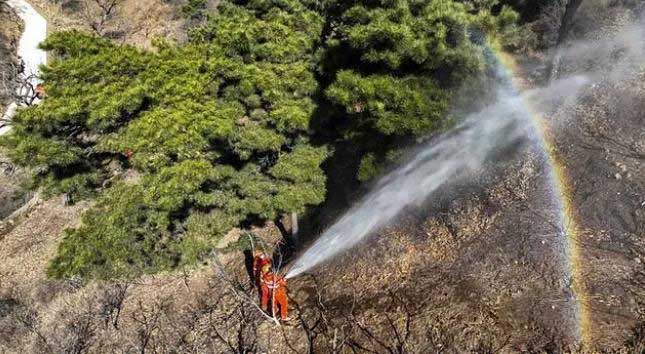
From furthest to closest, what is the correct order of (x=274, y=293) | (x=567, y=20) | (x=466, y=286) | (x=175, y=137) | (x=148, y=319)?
1. (x=567, y=20)
2. (x=148, y=319)
3. (x=274, y=293)
4. (x=175, y=137)
5. (x=466, y=286)

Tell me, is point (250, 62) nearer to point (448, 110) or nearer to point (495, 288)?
point (448, 110)

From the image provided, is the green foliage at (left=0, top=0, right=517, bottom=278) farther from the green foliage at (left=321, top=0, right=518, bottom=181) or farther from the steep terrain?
the steep terrain

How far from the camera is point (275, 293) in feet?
41.6

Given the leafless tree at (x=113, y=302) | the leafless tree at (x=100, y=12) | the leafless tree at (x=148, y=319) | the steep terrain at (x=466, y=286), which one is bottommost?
the steep terrain at (x=466, y=286)

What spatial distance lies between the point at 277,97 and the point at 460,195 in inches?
208

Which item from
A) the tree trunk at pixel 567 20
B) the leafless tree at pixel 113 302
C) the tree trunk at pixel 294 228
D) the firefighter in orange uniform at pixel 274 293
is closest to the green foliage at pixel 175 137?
the firefighter in orange uniform at pixel 274 293

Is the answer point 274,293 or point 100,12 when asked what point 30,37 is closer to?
point 100,12

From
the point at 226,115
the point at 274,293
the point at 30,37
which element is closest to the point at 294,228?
the point at 274,293

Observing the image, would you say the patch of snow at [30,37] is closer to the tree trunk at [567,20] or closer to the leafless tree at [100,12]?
the leafless tree at [100,12]

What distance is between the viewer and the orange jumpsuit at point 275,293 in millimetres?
12344

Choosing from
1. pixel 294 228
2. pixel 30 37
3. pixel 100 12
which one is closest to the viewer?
pixel 294 228

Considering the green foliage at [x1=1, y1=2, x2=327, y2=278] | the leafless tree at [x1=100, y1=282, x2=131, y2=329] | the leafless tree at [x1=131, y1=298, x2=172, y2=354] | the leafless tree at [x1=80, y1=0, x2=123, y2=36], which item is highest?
the leafless tree at [x1=80, y1=0, x2=123, y2=36]

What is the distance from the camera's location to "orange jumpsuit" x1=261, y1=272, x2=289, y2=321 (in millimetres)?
12344

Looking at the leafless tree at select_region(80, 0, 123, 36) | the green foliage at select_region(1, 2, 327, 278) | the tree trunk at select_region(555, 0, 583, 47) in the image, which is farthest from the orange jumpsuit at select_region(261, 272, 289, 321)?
the leafless tree at select_region(80, 0, 123, 36)
